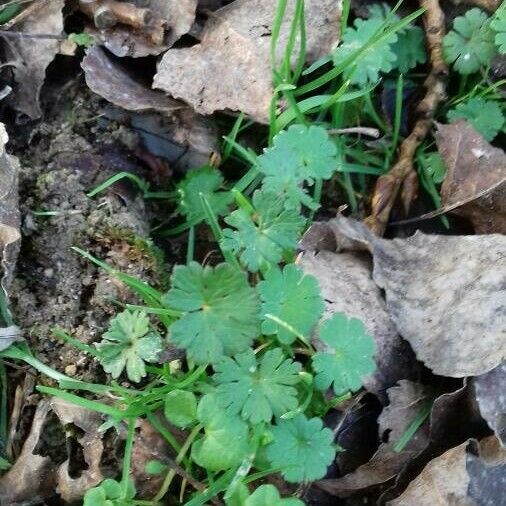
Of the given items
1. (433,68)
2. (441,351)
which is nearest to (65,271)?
(441,351)

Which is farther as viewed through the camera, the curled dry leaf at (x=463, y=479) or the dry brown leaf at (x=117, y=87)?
the dry brown leaf at (x=117, y=87)

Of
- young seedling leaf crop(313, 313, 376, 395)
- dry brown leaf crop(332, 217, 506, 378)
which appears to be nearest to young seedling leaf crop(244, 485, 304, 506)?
young seedling leaf crop(313, 313, 376, 395)

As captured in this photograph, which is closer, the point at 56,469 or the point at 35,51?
the point at 56,469

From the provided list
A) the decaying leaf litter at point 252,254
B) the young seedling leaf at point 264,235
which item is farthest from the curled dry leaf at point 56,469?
the young seedling leaf at point 264,235

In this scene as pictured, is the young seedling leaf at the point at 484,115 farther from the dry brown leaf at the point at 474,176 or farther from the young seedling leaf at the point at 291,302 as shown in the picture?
the young seedling leaf at the point at 291,302

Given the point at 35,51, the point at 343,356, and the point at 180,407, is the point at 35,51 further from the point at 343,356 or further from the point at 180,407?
the point at 343,356

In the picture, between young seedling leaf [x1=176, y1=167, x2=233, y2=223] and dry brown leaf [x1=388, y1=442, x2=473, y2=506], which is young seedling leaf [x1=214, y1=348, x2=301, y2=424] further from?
young seedling leaf [x1=176, y1=167, x2=233, y2=223]

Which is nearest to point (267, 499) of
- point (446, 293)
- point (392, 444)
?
point (392, 444)
